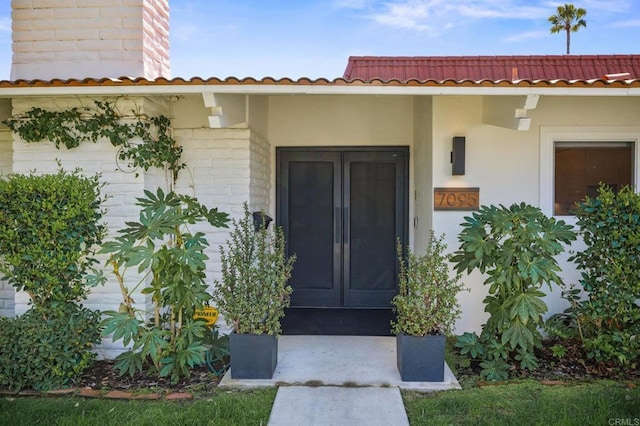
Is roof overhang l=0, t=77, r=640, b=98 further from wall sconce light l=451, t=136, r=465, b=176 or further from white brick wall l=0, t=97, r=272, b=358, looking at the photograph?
wall sconce light l=451, t=136, r=465, b=176

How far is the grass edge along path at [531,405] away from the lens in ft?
11.7

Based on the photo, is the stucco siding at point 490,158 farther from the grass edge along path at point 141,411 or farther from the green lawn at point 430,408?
the grass edge along path at point 141,411

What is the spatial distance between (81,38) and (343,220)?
12.7 feet

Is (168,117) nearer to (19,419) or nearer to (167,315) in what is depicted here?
(167,315)

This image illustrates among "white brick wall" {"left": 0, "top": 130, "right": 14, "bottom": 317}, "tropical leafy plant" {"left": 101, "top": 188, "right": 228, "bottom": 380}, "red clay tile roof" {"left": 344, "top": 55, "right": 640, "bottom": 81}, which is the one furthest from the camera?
"red clay tile roof" {"left": 344, "top": 55, "right": 640, "bottom": 81}

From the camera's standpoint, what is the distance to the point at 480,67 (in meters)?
7.75

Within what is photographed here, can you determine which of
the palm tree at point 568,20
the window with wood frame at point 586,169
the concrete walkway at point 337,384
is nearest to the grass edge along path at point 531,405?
the concrete walkway at point 337,384

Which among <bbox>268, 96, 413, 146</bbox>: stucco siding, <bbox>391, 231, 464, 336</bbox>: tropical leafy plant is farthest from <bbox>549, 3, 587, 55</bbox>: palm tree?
<bbox>391, 231, 464, 336</bbox>: tropical leafy plant

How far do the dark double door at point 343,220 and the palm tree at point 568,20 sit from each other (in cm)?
1845

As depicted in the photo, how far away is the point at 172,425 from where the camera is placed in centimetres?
352

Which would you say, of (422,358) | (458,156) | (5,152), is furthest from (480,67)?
(5,152)

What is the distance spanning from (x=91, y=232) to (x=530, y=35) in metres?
19.3

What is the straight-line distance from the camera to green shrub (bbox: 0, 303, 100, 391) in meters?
4.12

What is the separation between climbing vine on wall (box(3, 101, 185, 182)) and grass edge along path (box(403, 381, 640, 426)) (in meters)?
3.26
